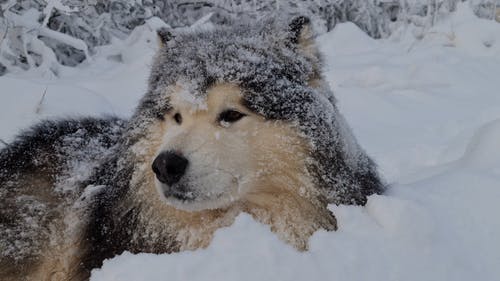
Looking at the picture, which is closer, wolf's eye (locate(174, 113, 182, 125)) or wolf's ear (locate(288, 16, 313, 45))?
wolf's eye (locate(174, 113, 182, 125))

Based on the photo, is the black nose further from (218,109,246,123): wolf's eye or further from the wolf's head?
(218,109,246,123): wolf's eye

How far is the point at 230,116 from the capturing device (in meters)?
2.30

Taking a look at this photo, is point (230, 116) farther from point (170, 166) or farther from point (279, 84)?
point (170, 166)

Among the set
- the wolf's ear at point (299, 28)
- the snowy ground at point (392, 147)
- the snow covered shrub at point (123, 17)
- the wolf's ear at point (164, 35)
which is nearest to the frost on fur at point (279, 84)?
the wolf's ear at point (299, 28)

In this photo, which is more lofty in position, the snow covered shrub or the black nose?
the black nose

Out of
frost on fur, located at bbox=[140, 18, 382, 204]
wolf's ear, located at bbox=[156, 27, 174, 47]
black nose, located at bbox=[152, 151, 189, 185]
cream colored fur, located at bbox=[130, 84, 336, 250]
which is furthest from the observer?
wolf's ear, located at bbox=[156, 27, 174, 47]

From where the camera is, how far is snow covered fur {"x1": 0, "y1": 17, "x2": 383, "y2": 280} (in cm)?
222

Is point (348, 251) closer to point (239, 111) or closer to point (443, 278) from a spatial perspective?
point (443, 278)

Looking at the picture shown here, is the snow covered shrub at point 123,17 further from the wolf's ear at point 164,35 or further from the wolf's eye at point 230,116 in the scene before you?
the wolf's eye at point 230,116

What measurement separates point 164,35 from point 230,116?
0.74 meters

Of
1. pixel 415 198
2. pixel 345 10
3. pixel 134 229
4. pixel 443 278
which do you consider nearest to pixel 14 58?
pixel 134 229

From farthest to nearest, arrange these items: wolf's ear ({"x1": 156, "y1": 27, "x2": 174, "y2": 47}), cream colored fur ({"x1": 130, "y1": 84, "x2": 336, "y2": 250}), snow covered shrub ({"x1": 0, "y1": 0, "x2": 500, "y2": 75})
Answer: snow covered shrub ({"x1": 0, "y1": 0, "x2": 500, "y2": 75}) < wolf's ear ({"x1": 156, "y1": 27, "x2": 174, "y2": 47}) < cream colored fur ({"x1": 130, "y1": 84, "x2": 336, "y2": 250})

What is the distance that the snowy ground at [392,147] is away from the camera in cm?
131

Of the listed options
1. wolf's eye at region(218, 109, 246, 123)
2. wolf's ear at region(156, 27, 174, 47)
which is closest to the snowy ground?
wolf's eye at region(218, 109, 246, 123)
